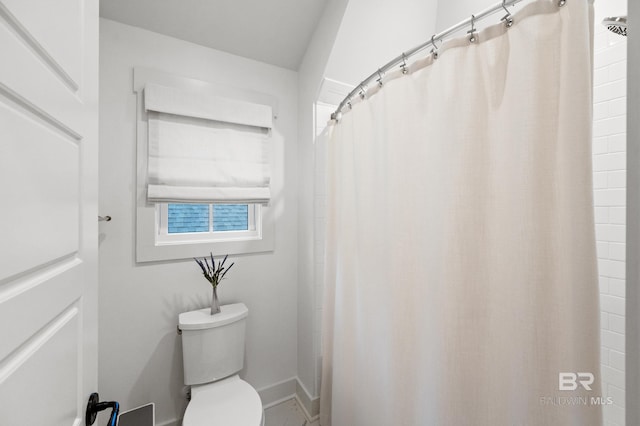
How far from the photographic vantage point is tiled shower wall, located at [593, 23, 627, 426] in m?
1.17

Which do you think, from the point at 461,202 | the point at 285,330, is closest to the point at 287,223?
the point at 285,330

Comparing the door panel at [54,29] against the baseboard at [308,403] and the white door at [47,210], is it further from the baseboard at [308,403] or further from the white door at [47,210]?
the baseboard at [308,403]

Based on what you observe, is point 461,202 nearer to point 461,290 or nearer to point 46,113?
point 461,290

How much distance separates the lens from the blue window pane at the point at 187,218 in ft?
5.31

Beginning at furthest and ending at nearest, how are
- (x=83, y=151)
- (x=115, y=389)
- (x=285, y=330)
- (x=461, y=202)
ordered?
(x=285, y=330)
(x=115, y=389)
(x=461, y=202)
(x=83, y=151)

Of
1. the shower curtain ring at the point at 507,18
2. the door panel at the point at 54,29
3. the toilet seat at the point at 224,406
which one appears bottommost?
the toilet seat at the point at 224,406

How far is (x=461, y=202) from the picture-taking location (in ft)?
2.63

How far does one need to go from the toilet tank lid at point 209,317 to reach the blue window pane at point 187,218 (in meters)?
0.50

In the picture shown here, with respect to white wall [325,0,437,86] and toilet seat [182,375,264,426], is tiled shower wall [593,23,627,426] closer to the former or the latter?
white wall [325,0,437,86]

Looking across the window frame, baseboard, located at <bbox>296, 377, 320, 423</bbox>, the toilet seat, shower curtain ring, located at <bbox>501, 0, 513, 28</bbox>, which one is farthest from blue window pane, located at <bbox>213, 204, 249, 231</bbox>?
shower curtain ring, located at <bbox>501, 0, 513, 28</bbox>

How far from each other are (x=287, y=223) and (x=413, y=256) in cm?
106

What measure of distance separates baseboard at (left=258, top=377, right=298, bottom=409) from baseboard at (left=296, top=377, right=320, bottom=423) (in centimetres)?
6

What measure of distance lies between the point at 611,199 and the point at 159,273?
227cm

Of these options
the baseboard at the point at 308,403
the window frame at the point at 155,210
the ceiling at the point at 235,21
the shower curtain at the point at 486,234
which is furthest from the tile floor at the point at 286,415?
the ceiling at the point at 235,21
